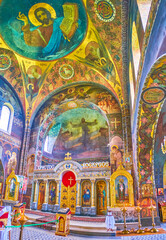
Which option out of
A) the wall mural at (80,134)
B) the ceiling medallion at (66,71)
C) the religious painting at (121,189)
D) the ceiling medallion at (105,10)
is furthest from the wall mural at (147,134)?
the ceiling medallion at (66,71)

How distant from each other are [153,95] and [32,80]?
39.5 feet

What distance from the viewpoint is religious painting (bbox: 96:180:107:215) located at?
12.8 meters

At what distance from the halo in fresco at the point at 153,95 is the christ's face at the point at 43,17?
9.80 metres

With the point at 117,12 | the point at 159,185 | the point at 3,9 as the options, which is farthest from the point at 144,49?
the point at 3,9

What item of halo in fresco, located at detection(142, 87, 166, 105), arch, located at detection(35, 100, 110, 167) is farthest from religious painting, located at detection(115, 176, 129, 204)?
arch, located at detection(35, 100, 110, 167)

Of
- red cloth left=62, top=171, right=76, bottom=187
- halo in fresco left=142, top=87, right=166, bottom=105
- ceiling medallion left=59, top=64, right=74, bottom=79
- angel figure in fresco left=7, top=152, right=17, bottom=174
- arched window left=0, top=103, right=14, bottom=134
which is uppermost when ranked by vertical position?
ceiling medallion left=59, top=64, right=74, bottom=79

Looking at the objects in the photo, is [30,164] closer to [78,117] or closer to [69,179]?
[69,179]

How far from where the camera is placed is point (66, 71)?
16.0 meters

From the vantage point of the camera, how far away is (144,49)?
5.95 m

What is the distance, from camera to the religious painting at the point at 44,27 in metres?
12.0

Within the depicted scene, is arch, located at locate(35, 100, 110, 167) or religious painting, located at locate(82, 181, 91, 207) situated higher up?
arch, located at locate(35, 100, 110, 167)

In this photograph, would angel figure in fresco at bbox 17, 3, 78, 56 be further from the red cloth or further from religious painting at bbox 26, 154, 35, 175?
the red cloth

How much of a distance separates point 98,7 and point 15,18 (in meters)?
5.93

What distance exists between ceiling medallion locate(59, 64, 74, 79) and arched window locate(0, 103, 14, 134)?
210 inches
